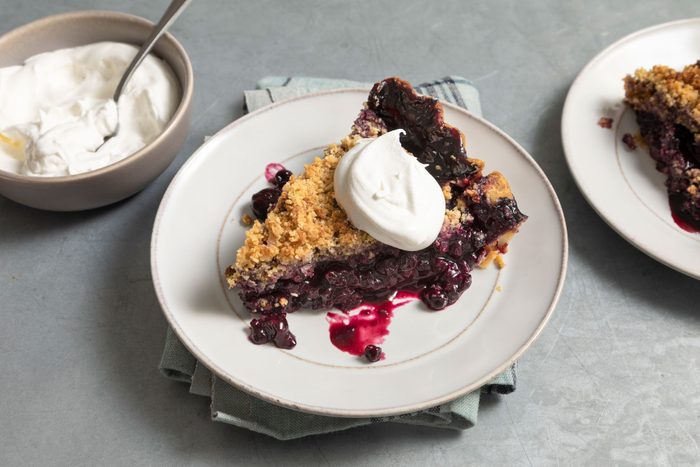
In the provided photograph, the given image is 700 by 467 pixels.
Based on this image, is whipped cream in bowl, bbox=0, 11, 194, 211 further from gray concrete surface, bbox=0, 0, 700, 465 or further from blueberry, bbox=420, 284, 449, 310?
blueberry, bbox=420, 284, 449, 310

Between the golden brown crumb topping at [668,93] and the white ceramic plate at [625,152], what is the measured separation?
0.34 ft

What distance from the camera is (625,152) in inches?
127

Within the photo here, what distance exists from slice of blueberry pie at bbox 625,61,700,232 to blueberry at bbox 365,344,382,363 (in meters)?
1.48

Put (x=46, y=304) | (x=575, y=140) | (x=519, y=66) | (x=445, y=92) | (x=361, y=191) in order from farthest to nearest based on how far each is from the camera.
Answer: (x=519, y=66), (x=445, y=92), (x=575, y=140), (x=46, y=304), (x=361, y=191)

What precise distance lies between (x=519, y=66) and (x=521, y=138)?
57 centimetres

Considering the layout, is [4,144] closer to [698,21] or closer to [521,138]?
[521,138]

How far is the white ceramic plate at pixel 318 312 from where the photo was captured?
2.42 m

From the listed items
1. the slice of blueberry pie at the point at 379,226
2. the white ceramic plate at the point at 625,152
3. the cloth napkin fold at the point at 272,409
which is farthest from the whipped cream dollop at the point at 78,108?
the white ceramic plate at the point at 625,152

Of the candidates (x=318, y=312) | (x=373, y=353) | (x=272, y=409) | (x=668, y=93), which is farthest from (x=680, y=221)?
(x=272, y=409)

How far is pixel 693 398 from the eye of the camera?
2.68 metres

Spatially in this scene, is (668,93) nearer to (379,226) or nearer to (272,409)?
(379,226)

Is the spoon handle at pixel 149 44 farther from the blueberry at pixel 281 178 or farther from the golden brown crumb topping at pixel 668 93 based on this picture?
the golden brown crumb topping at pixel 668 93

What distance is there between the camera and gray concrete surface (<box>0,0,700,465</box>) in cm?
255

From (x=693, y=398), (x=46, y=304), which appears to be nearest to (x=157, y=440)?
(x=46, y=304)
